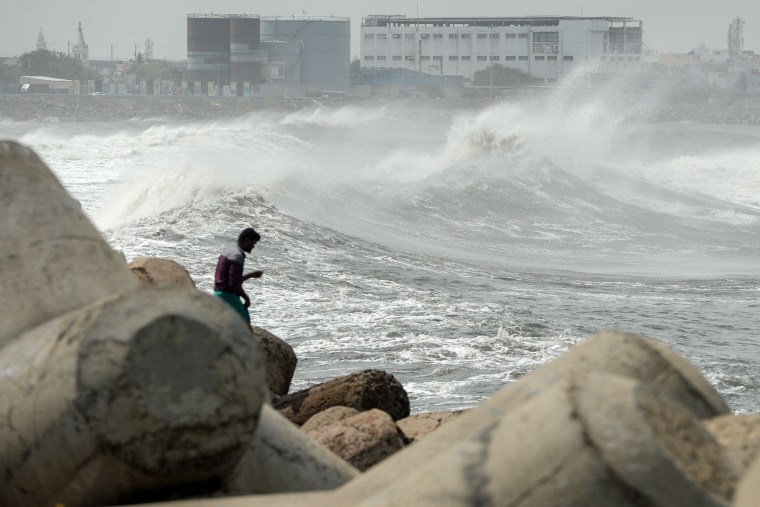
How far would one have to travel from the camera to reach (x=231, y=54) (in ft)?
388

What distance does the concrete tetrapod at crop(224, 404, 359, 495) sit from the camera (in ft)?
11.8

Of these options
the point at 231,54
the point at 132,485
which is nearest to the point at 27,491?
the point at 132,485

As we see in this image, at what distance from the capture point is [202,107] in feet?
348

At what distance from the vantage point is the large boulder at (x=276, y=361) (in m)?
7.36

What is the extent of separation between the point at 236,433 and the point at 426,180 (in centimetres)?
2981

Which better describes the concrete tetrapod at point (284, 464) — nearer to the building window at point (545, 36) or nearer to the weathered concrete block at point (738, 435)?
the weathered concrete block at point (738, 435)

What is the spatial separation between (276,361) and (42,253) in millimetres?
3551

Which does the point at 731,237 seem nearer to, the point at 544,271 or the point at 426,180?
the point at 544,271

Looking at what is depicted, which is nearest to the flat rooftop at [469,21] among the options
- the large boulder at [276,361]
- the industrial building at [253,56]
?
the industrial building at [253,56]

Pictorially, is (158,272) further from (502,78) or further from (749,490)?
(502,78)

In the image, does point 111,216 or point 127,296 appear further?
point 111,216

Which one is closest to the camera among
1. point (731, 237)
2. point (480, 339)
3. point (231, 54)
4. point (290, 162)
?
point (480, 339)

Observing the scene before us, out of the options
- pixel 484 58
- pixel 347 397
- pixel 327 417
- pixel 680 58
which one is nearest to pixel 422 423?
pixel 327 417

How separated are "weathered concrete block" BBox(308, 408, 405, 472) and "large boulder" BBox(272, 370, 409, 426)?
1328mm
